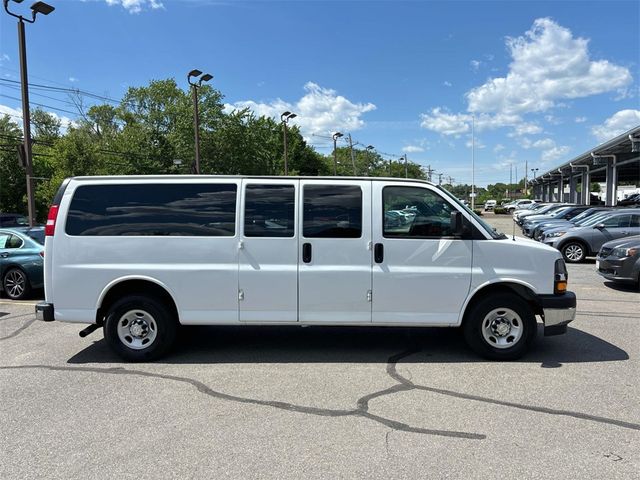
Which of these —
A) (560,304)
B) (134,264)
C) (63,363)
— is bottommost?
(63,363)

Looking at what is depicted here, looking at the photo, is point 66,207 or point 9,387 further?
point 66,207

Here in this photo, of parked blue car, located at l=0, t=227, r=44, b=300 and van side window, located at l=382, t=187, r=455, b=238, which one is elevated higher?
van side window, located at l=382, t=187, r=455, b=238

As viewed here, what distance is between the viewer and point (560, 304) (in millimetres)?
5340

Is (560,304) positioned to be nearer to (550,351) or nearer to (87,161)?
(550,351)

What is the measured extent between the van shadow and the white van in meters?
0.42

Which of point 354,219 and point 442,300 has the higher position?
point 354,219

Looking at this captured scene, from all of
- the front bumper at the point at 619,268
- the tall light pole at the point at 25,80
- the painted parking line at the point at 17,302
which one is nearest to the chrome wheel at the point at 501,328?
the front bumper at the point at 619,268

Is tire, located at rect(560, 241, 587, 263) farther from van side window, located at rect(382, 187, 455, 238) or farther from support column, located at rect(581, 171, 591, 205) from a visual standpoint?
support column, located at rect(581, 171, 591, 205)

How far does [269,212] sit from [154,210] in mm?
1303

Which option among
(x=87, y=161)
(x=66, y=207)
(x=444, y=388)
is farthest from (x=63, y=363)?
(x=87, y=161)

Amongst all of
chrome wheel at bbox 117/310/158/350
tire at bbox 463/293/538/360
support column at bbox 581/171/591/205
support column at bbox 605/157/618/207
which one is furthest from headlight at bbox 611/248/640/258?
support column at bbox 581/171/591/205

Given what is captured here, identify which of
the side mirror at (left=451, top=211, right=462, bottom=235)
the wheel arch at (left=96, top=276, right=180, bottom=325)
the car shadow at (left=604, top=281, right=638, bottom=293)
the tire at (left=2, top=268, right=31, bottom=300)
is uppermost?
the side mirror at (left=451, top=211, right=462, bottom=235)

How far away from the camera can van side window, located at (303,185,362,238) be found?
5426mm

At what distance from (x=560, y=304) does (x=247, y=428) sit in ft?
11.9
